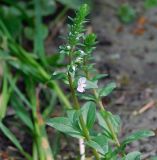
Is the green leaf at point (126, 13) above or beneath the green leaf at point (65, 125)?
above

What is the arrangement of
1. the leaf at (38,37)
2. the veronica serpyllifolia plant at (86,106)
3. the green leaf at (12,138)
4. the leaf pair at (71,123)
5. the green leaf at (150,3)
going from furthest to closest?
the green leaf at (150,3) → the leaf at (38,37) → the green leaf at (12,138) → the leaf pair at (71,123) → the veronica serpyllifolia plant at (86,106)

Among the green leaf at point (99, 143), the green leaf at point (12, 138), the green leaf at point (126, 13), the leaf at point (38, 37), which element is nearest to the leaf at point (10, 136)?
the green leaf at point (12, 138)

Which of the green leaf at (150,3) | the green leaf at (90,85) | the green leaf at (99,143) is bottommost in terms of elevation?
the green leaf at (99,143)

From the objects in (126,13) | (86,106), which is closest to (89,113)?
(86,106)

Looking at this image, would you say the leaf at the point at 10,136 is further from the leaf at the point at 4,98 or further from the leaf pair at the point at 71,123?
the leaf pair at the point at 71,123

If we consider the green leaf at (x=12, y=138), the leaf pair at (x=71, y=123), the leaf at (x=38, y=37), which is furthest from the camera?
the leaf at (x=38, y=37)

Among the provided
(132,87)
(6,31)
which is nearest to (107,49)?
(132,87)

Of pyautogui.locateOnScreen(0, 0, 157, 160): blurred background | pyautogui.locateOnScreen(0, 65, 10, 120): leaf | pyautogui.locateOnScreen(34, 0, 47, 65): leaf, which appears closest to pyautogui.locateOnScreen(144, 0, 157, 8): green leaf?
pyautogui.locateOnScreen(0, 0, 157, 160): blurred background

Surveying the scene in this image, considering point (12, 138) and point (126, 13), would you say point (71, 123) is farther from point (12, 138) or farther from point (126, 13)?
point (126, 13)

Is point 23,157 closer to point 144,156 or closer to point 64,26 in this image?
point 144,156
